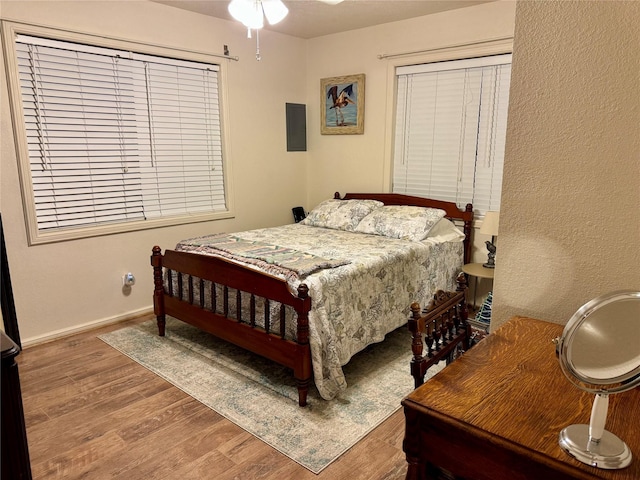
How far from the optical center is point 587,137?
140 centimetres

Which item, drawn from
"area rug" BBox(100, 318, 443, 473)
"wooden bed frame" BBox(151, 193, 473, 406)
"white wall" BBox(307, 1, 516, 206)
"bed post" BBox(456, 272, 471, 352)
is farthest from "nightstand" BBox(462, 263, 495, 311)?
"bed post" BBox(456, 272, 471, 352)

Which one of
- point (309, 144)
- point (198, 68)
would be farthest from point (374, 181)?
point (198, 68)

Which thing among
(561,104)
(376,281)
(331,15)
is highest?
(331,15)

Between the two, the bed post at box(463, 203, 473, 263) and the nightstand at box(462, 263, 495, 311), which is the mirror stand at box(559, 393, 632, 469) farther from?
the bed post at box(463, 203, 473, 263)

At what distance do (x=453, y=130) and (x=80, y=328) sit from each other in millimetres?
3560

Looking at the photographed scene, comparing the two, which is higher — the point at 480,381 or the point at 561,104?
the point at 561,104

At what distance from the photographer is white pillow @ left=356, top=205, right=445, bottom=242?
11.9 ft

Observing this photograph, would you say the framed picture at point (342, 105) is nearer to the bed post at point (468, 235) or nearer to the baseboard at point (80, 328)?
the bed post at point (468, 235)

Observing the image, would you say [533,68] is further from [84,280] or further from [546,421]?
[84,280]

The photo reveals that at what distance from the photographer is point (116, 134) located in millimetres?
3551

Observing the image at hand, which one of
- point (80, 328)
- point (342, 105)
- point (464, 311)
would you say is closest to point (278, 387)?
point (464, 311)

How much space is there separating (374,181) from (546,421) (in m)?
3.67

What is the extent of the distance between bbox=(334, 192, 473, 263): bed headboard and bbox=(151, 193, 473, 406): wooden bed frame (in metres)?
2.07

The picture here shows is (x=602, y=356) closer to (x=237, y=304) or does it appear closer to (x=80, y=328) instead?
(x=237, y=304)
